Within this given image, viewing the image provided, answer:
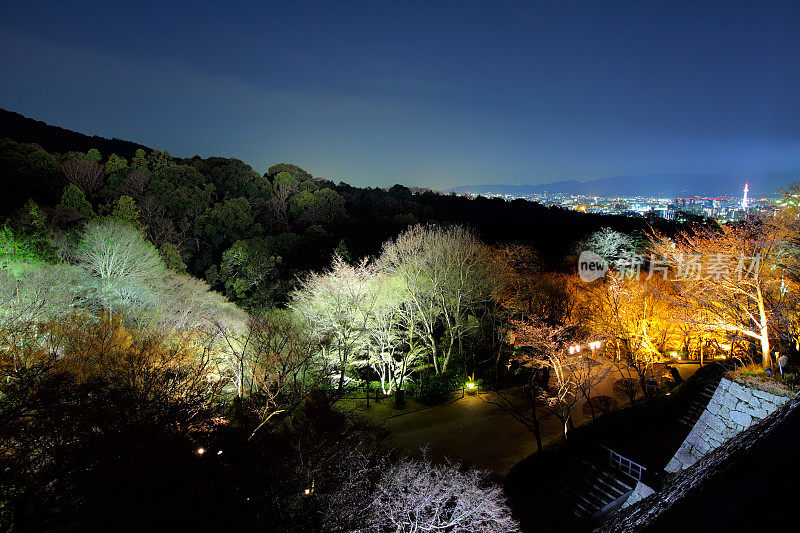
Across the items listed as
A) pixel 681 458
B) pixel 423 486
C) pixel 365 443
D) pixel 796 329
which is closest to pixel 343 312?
pixel 365 443

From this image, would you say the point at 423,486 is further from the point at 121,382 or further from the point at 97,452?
the point at 121,382

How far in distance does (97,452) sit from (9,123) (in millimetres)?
64738

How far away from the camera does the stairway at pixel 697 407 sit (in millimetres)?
15247

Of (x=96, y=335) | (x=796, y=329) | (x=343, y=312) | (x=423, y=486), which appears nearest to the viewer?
(x=423, y=486)

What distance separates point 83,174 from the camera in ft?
119

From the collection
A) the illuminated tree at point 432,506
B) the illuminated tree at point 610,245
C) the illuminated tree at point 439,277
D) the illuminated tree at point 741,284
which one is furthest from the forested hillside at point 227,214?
the illuminated tree at point 741,284

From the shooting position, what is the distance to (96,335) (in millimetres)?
14914

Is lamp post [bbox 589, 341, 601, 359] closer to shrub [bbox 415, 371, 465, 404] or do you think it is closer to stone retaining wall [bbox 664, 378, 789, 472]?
shrub [bbox 415, 371, 465, 404]

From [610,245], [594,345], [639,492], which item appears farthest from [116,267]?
[610,245]

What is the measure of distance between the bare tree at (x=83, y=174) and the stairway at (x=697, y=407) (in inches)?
1815

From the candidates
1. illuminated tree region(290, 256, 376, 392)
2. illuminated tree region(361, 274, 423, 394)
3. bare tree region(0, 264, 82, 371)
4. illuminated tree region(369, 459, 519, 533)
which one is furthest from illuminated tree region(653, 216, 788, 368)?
bare tree region(0, 264, 82, 371)

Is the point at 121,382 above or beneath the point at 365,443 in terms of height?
above

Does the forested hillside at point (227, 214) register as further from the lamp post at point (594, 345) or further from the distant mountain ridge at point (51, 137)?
the lamp post at point (594, 345)

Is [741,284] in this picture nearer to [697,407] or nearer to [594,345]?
[697,407]
